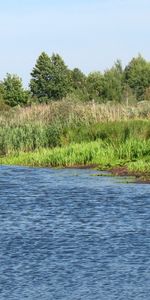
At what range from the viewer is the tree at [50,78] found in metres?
89.1

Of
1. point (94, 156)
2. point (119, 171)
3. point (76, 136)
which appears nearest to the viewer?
point (119, 171)

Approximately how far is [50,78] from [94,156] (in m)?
56.0

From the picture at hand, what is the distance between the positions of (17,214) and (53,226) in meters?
2.30

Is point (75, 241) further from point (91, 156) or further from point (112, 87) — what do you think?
point (112, 87)

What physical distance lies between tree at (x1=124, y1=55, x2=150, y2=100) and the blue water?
66.4 meters

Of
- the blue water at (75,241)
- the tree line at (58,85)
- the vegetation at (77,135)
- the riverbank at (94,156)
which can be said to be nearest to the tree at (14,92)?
the tree line at (58,85)

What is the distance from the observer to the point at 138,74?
99.4 meters

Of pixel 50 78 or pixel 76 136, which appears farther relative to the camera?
pixel 50 78

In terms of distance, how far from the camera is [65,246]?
664 inches

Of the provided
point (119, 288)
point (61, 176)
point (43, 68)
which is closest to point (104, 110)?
point (61, 176)

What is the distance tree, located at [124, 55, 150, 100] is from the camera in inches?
3787

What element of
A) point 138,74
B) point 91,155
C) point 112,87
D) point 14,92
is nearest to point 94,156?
point 91,155

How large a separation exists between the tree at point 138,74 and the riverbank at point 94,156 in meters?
54.8

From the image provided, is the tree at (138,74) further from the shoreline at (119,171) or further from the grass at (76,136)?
the shoreline at (119,171)
